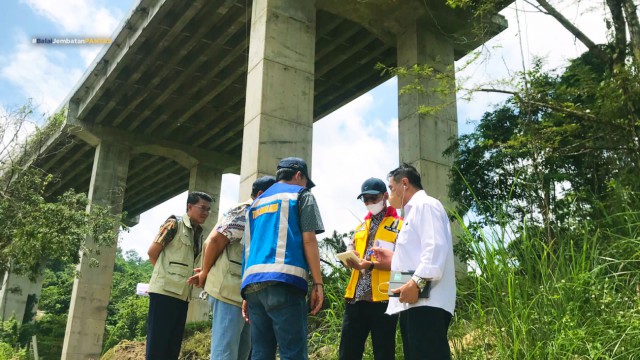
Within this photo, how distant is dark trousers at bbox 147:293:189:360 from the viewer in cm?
468

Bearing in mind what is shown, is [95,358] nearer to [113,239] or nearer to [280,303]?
[113,239]

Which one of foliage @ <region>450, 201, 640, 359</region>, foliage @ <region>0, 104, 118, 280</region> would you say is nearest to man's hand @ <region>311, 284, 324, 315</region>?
foliage @ <region>450, 201, 640, 359</region>

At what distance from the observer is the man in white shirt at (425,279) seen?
3.26 metres

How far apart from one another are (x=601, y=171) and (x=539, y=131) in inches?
29.9

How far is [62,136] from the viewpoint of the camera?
75.8ft

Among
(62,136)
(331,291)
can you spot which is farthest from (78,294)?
(331,291)

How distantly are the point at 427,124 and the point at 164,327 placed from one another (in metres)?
9.00

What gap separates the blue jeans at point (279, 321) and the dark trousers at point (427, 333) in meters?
0.61

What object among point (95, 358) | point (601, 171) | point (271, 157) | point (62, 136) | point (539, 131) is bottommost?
point (95, 358)

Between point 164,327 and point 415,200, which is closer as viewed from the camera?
point 415,200

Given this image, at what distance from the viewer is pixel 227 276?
4.34m

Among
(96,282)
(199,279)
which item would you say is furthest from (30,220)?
(199,279)

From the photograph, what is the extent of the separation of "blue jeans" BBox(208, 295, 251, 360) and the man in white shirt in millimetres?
1263

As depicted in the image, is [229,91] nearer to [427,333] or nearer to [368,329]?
[368,329]
